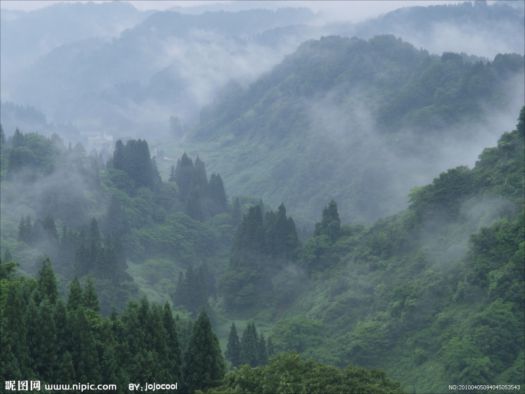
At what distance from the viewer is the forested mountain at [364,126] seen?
139125 millimetres

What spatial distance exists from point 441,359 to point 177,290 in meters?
32.2

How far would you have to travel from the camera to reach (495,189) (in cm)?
7306

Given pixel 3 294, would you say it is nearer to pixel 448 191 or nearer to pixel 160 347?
pixel 160 347

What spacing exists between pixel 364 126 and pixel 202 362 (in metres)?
124

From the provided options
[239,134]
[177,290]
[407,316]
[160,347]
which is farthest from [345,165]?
[160,347]

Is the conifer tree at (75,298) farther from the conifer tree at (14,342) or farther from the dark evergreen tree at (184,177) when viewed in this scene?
the dark evergreen tree at (184,177)

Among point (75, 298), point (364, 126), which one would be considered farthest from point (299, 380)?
point (364, 126)

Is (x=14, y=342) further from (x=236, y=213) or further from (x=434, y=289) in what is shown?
(x=236, y=213)

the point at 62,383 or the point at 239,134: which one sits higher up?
the point at 239,134

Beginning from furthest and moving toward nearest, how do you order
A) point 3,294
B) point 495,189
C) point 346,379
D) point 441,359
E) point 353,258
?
point 353,258, point 495,189, point 441,359, point 3,294, point 346,379

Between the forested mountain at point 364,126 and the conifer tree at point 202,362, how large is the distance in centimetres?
9094

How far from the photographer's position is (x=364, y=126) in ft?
526

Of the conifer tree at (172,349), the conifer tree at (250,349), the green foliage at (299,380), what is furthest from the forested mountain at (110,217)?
the green foliage at (299,380)

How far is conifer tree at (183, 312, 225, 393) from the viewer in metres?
39.8
